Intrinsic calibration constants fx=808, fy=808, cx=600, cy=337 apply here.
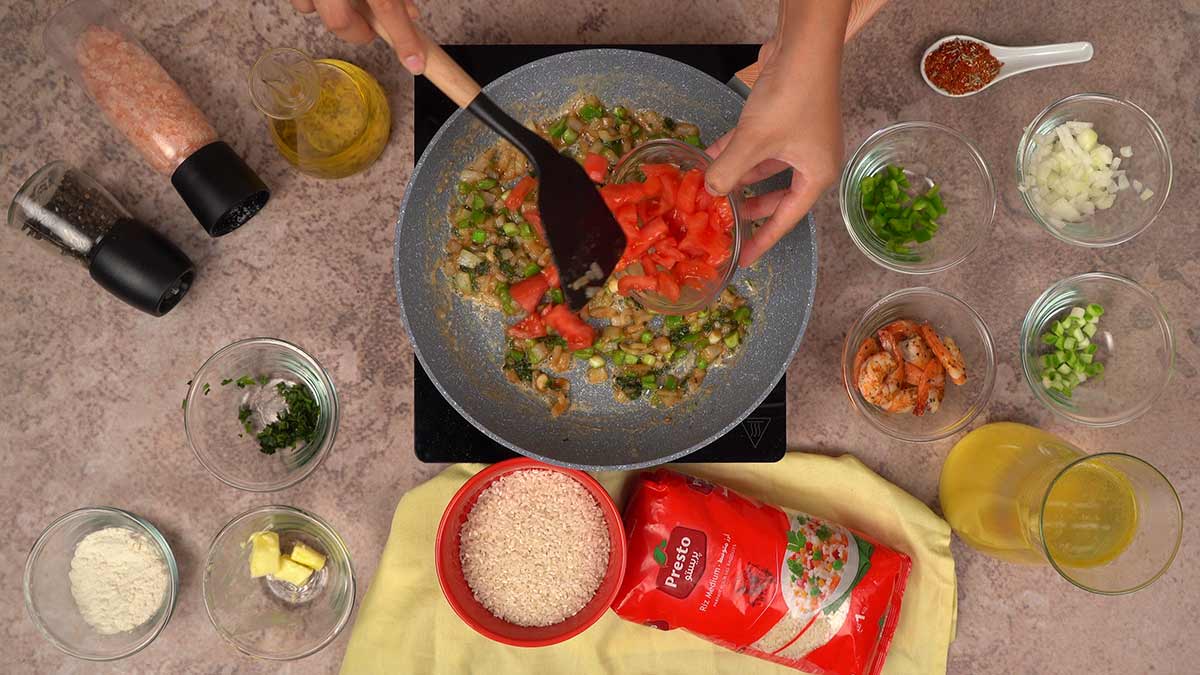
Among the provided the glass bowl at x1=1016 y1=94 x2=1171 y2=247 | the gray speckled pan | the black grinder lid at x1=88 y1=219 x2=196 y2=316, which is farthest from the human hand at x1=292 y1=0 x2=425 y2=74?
the glass bowl at x1=1016 y1=94 x2=1171 y2=247

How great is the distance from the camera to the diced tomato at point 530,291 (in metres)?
1.86

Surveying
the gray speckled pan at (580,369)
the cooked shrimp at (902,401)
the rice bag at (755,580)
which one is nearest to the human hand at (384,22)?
the gray speckled pan at (580,369)

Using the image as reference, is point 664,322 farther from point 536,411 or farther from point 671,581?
point 671,581

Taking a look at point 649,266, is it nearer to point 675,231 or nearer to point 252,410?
point 675,231

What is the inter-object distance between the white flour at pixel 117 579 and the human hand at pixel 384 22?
1346mm

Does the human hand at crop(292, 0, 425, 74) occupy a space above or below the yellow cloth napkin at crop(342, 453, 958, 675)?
above

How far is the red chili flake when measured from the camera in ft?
6.48

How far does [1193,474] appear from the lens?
82.8 inches

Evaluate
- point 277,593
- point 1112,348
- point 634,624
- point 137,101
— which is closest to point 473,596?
point 634,624

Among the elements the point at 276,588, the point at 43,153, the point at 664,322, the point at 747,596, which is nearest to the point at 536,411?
the point at 664,322

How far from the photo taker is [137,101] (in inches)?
73.3

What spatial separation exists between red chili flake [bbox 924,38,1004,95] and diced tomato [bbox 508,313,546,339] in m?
1.15

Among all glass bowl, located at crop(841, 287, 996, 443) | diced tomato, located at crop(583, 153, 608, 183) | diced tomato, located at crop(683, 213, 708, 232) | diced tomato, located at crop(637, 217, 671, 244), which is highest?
diced tomato, located at crop(583, 153, 608, 183)

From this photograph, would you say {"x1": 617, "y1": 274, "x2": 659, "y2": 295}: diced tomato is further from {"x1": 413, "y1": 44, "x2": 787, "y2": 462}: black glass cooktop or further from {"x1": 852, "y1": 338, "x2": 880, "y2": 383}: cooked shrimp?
{"x1": 852, "y1": 338, "x2": 880, "y2": 383}: cooked shrimp
